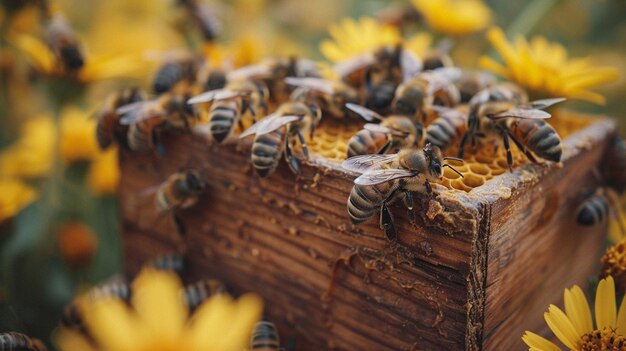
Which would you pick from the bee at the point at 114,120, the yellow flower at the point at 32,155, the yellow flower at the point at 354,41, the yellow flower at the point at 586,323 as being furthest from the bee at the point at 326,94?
the yellow flower at the point at 32,155

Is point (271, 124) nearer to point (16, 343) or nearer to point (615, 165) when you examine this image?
point (16, 343)

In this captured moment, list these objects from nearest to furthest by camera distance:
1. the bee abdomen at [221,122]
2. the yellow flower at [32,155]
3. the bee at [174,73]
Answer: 1. the bee abdomen at [221,122]
2. the bee at [174,73]
3. the yellow flower at [32,155]

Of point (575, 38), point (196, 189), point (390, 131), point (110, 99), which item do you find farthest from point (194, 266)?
point (575, 38)

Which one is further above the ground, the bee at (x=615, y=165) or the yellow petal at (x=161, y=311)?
the yellow petal at (x=161, y=311)

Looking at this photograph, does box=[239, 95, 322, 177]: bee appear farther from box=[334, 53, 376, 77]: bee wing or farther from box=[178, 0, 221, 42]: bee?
box=[178, 0, 221, 42]: bee

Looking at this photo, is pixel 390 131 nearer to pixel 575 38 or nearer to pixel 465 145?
pixel 465 145

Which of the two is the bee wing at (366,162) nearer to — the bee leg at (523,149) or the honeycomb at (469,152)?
the honeycomb at (469,152)

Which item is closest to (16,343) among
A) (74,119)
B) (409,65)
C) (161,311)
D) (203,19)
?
(161,311)
